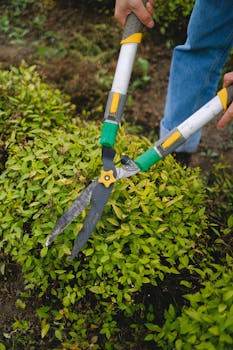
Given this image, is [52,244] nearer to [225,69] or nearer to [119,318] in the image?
[119,318]

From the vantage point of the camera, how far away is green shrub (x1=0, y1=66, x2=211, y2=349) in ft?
6.55

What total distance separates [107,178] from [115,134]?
0.21 meters

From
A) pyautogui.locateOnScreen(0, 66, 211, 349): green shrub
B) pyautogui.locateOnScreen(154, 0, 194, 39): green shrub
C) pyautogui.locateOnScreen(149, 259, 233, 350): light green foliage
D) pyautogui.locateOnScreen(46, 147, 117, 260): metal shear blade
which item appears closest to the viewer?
pyautogui.locateOnScreen(149, 259, 233, 350): light green foliage

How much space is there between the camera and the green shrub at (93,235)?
2.00 meters

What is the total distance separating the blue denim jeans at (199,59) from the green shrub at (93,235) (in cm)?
52

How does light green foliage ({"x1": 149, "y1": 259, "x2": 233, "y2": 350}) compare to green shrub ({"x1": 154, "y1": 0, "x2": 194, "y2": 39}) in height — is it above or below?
below

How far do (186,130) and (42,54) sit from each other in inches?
88.6

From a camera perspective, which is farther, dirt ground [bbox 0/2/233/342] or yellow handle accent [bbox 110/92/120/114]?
dirt ground [bbox 0/2/233/342]

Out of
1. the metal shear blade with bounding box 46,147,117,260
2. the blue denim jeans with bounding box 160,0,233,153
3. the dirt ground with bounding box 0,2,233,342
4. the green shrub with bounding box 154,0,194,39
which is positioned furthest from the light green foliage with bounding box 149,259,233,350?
the green shrub with bounding box 154,0,194,39

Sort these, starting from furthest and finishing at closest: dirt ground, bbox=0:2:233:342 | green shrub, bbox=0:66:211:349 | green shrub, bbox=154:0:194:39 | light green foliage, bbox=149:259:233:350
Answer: green shrub, bbox=154:0:194:39 → dirt ground, bbox=0:2:233:342 → green shrub, bbox=0:66:211:349 → light green foliage, bbox=149:259:233:350

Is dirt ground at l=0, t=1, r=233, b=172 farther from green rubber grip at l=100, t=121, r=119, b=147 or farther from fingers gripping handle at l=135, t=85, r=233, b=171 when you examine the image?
green rubber grip at l=100, t=121, r=119, b=147

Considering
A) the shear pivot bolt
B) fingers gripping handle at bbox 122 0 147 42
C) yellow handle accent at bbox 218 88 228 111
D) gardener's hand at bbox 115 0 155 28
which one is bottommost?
the shear pivot bolt

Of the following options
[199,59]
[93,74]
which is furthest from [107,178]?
[93,74]

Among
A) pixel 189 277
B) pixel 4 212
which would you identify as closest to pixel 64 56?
pixel 4 212
